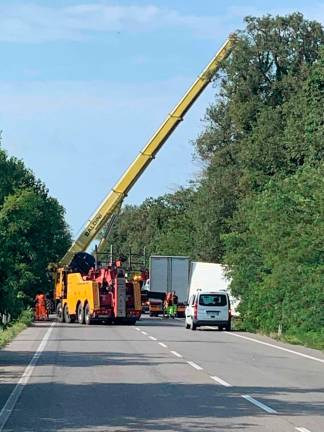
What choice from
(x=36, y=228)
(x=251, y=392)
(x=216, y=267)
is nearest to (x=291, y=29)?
(x=216, y=267)

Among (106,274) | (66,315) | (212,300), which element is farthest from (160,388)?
(66,315)

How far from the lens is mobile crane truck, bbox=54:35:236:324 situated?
52.8 metres

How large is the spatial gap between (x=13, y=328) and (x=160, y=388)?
84.3 ft

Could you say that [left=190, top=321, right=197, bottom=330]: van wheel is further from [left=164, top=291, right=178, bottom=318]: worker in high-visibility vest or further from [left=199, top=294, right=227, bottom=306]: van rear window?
[left=164, top=291, right=178, bottom=318]: worker in high-visibility vest

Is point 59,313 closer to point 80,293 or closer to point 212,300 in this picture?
point 80,293

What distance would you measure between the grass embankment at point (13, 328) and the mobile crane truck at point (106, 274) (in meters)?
2.64

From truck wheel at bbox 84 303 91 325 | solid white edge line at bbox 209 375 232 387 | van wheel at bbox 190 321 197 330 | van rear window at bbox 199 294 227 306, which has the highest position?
van rear window at bbox 199 294 227 306

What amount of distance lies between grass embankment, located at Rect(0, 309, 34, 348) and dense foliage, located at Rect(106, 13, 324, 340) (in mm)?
9862

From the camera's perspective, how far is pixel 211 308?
47.1 metres

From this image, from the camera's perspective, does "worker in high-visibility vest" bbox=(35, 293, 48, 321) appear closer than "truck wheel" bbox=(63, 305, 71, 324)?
No

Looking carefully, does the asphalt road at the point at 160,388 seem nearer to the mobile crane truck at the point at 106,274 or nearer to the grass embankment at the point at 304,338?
the grass embankment at the point at 304,338

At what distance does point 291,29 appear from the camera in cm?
6812

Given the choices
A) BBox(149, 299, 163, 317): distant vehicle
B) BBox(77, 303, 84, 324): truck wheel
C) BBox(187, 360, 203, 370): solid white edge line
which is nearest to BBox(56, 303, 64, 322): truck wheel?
BBox(77, 303, 84, 324): truck wheel

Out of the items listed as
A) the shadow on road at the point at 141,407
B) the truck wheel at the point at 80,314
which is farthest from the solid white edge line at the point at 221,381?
the truck wheel at the point at 80,314
